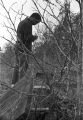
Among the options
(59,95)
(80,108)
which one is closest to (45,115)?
(59,95)

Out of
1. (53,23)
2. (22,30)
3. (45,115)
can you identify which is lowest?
(45,115)

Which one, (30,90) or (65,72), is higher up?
(65,72)

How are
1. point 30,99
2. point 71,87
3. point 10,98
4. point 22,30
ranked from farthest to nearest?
point 22,30 < point 10,98 < point 71,87 < point 30,99

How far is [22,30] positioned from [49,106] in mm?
2084

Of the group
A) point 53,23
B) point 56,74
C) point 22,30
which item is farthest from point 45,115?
point 22,30

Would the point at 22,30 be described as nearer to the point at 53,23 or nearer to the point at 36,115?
the point at 53,23

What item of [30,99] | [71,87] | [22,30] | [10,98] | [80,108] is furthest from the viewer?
[22,30]

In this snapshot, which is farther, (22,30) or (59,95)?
(22,30)

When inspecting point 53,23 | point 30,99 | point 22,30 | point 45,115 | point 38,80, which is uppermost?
point 22,30

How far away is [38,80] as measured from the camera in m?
3.54

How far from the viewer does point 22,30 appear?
15.5 feet

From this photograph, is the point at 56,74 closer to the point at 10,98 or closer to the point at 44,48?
the point at 44,48

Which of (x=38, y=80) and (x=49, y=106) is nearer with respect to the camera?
(x=49, y=106)

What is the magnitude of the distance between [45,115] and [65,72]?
2.08 ft
